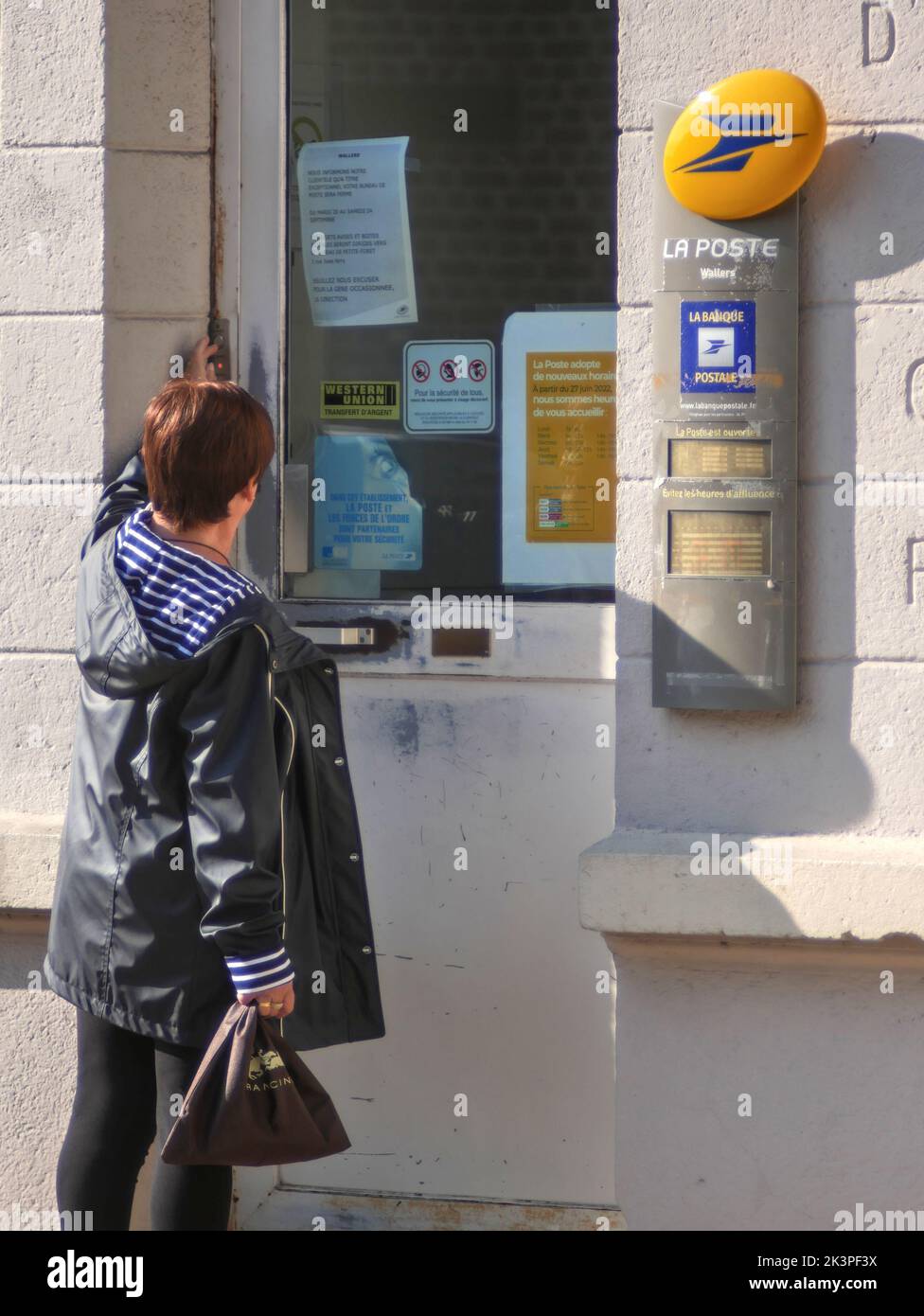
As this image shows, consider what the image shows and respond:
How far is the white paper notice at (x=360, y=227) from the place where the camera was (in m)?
3.20

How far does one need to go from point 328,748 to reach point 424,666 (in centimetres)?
63

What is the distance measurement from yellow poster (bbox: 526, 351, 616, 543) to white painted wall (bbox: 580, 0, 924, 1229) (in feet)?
1.26

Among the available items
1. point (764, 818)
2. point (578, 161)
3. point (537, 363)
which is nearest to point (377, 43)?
point (578, 161)

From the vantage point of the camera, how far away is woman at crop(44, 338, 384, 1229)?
2227 millimetres

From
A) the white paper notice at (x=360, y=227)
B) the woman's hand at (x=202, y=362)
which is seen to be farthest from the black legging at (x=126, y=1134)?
the white paper notice at (x=360, y=227)

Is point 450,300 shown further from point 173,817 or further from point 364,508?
point 173,817

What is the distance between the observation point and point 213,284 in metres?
3.15

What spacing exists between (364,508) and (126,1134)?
4.84 feet

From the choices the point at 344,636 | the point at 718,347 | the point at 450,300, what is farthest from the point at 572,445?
the point at 344,636

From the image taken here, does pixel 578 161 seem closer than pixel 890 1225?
No

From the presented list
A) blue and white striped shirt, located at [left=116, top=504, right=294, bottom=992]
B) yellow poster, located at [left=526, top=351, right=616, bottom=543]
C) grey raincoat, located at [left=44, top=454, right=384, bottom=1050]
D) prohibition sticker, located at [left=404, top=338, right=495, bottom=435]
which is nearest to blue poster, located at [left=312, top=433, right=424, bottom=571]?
prohibition sticker, located at [left=404, top=338, right=495, bottom=435]

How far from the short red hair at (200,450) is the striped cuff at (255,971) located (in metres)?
0.72

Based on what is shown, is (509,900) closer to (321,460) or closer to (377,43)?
(321,460)

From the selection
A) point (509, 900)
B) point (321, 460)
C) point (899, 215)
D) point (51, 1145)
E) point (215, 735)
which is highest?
point (899, 215)
